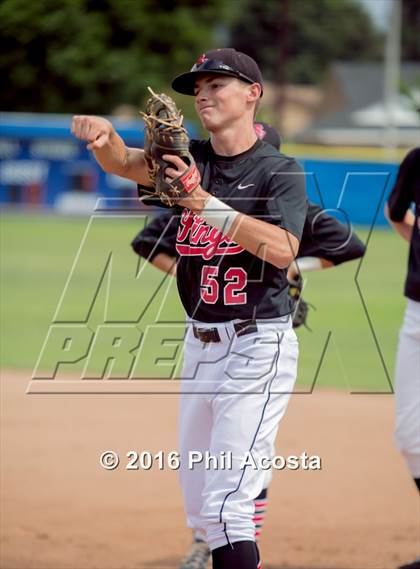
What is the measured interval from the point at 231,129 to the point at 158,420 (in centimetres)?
413

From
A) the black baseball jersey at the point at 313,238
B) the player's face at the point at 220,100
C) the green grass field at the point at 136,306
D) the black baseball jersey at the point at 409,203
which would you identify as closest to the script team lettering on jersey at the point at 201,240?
the player's face at the point at 220,100

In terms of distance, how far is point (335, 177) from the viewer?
2084 centimetres

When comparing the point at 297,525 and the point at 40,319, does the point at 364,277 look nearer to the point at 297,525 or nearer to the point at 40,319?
the point at 40,319

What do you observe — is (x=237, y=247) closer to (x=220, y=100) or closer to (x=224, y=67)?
(x=220, y=100)

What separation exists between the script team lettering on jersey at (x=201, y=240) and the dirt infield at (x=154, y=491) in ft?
6.00

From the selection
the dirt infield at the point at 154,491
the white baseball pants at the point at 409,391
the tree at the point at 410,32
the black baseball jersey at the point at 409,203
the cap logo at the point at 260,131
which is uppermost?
the cap logo at the point at 260,131

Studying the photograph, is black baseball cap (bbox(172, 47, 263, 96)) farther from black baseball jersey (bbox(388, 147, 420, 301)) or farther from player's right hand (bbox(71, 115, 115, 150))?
black baseball jersey (bbox(388, 147, 420, 301))

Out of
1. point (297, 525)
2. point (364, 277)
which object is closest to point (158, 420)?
point (297, 525)

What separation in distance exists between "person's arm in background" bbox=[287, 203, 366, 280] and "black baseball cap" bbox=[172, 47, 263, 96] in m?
1.15

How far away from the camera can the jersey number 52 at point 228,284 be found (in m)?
3.76

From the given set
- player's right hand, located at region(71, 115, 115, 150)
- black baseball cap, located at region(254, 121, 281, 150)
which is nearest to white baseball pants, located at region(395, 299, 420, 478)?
black baseball cap, located at region(254, 121, 281, 150)

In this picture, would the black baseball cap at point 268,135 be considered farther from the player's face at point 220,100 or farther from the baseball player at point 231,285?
the player's face at point 220,100

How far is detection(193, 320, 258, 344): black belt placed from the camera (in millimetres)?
3779

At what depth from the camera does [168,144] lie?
3496 mm
